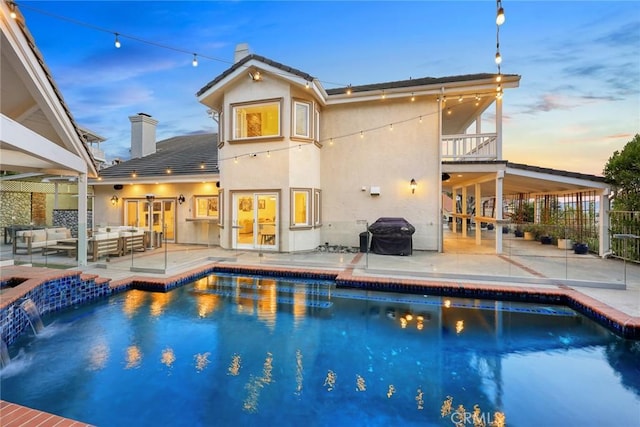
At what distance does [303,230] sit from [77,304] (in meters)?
6.96

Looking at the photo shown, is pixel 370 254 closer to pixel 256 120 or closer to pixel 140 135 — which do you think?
pixel 256 120

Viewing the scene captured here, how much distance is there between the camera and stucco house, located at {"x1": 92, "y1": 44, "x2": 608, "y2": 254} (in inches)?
438

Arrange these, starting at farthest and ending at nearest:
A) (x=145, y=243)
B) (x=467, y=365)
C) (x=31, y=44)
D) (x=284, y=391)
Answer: (x=145, y=243), (x=31, y=44), (x=467, y=365), (x=284, y=391)

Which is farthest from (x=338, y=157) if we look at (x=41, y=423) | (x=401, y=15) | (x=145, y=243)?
(x=41, y=423)

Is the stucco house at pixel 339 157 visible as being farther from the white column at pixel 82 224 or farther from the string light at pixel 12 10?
the string light at pixel 12 10

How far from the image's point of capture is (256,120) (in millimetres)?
12000

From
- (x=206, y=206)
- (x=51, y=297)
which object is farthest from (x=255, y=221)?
(x=51, y=297)

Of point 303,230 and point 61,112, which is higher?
point 61,112

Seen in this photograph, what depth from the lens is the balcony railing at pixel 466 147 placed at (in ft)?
37.4

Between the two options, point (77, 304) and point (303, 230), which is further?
point (303, 230)

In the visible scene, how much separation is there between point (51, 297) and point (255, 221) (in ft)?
21.2

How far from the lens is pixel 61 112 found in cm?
737

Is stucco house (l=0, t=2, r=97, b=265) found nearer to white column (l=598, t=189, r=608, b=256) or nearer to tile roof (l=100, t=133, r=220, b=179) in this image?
tile roof (l=100, t=133, r=220, b=179)

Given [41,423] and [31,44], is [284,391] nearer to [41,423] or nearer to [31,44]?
[41,423]
